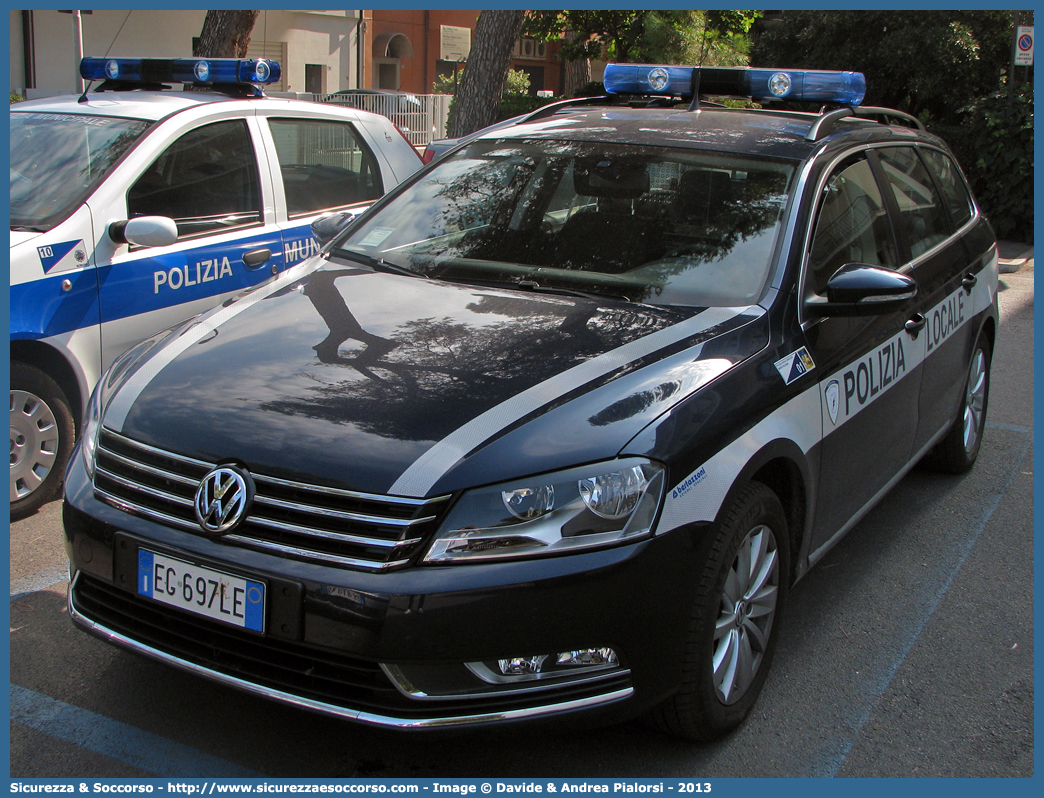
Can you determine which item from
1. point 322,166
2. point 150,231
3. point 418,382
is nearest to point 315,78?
point 322,166

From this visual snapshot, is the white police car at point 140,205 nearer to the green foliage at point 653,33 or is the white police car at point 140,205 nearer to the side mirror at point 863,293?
the side mirror at point 863,293

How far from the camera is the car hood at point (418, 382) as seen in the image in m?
2.46

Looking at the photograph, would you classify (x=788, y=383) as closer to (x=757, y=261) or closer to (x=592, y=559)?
(x=757, y=261)

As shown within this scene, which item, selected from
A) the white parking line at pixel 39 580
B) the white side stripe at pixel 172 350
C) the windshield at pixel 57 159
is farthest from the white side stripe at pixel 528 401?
the windshield at pixel 57 159

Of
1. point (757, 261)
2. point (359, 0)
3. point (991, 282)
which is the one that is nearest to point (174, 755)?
point (757, 261)

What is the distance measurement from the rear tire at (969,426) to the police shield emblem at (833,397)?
1.86m

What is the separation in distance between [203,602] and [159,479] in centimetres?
35

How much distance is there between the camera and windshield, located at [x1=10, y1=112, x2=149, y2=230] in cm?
446

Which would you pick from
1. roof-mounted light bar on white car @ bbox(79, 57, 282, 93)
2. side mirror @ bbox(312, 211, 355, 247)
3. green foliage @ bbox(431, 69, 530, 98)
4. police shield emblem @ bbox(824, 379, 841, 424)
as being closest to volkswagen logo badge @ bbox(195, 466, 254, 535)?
police shield emblem @ bbox(824, 379, 841, 424)

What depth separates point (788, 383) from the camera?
9.89ft

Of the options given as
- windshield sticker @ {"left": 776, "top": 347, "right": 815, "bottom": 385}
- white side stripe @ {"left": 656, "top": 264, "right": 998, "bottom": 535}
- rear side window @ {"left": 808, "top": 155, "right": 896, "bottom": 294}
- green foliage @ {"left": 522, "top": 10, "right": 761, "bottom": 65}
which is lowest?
white side stripe @ {"left": 656, "top": 264, "right": 998, "bottom": 535}

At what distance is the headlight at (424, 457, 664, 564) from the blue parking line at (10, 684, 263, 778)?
922mm

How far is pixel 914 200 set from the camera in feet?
14.1

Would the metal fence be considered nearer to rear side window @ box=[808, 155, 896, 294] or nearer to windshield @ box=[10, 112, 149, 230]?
windshield @ box=[10, 112, 149, 230]
